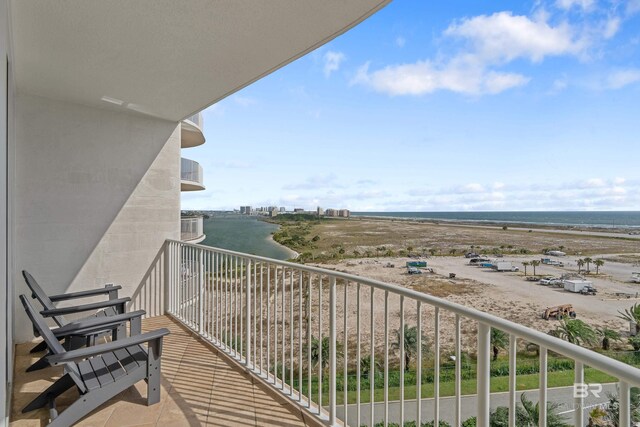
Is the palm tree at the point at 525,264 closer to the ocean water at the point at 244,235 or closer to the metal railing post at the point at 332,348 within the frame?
the ocean water at the point at 244,235

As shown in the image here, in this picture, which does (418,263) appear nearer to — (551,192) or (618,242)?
(618,242)

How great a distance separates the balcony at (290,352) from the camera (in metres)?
1.24

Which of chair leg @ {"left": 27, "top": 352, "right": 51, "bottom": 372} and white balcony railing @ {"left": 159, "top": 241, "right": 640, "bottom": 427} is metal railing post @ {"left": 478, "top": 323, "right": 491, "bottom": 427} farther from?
chair leg @ {"left": 27, "top": 352, "right": 51, "bottom": 372}

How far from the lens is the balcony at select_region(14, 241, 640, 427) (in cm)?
124

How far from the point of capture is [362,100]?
87.0ft

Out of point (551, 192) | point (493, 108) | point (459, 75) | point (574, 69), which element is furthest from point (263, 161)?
point (551, 192)

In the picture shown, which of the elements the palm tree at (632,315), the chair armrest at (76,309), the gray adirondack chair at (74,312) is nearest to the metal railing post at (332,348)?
the gray adirondack chair at (74,312)

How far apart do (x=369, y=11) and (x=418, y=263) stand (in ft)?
89.7

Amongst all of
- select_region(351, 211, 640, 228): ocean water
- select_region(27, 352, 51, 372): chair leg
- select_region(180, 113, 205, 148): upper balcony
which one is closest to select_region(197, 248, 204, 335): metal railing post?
select_region(27, 352, 51, 372): chair leg

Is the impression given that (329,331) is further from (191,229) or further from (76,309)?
(191,229)

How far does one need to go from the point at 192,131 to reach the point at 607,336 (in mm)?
22293

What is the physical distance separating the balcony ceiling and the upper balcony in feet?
10.5

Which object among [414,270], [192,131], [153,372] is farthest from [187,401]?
[414,270]

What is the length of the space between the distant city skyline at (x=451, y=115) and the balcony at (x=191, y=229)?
2.38 metres
